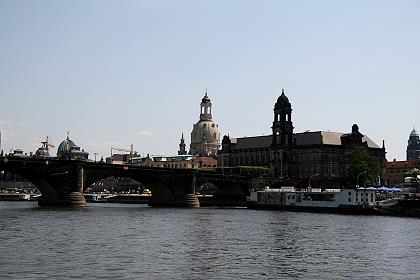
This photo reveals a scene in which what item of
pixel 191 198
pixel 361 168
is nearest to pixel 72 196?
pixel 191 198

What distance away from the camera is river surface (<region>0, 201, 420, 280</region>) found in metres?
42.8

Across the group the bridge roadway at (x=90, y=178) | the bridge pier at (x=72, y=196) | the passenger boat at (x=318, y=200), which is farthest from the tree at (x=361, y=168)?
the bridge pier at (x=72, y=196)

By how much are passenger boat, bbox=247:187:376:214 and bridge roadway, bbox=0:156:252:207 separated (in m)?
15.8

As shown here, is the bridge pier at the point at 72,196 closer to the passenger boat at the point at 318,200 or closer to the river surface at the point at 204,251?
the passenger boat at the point at 318,200

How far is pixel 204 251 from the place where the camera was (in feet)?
177

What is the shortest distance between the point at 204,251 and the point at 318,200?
3179 inches

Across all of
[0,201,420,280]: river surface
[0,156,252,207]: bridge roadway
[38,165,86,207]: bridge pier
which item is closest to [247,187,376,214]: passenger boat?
[0,156,252,207]: bridge roadway

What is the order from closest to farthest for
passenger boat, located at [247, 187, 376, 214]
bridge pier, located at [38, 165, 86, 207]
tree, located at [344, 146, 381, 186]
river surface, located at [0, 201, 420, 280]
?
1. river surface, located at [0, 201, 420, 280]
2. passenger boat, located at [247, 187, 376, 214]
3. bridge pier, located at [38, 165, 86, 207]
4. tree, located at [344, 146, 381, 186]

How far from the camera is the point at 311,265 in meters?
47.0

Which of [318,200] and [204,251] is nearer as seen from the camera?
[204,251]

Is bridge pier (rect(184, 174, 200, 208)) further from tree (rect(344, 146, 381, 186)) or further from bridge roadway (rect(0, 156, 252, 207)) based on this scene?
tree (rect(344, 146, 381, 186))

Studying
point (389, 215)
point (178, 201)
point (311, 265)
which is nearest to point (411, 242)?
point (311, 265)

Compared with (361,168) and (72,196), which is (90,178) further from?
(361,168)

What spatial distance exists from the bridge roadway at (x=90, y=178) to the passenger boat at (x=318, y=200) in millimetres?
15815
